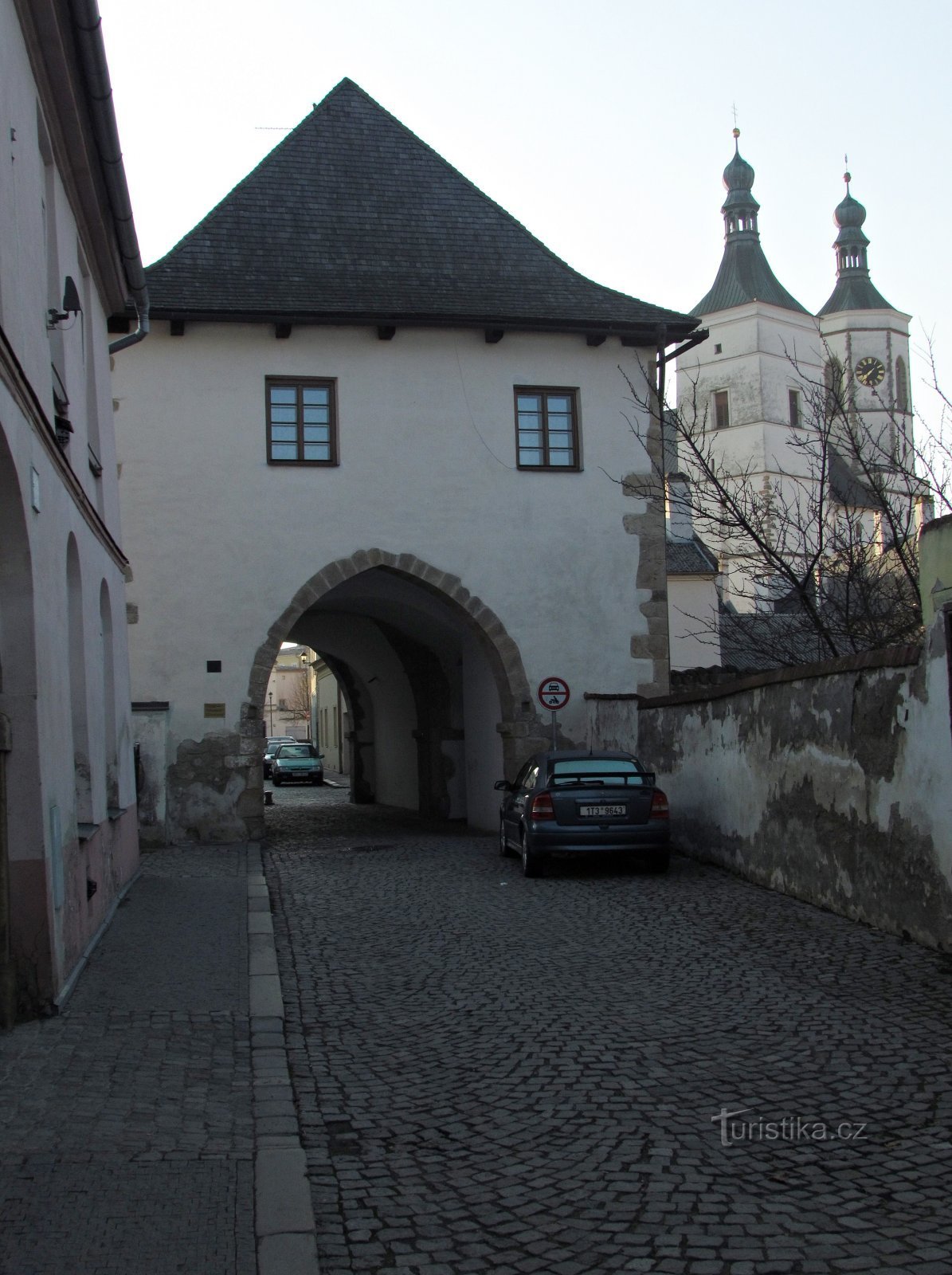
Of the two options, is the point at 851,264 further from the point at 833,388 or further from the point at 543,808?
the point at 543,808

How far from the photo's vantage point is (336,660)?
108 feet

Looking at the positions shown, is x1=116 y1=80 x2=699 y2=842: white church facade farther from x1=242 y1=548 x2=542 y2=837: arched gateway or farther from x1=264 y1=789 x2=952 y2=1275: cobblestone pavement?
x1=264 y1=789 x2=952 y2=1275: cobblestone pavement

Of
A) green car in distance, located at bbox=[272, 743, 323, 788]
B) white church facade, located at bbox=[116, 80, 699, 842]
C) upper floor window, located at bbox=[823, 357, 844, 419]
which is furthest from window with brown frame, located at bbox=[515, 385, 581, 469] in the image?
green car in distance, located at bbox=[272, 743, 323, 788]

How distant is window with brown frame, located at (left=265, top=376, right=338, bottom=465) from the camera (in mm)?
20188

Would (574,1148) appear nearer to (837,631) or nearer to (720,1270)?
(720,1270)

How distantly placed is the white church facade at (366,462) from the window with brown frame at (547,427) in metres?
0.03

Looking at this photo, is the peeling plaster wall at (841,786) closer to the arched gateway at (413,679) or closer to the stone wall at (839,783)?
the stone wall at (839,783)

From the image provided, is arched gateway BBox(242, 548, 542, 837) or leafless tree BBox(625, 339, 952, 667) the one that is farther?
arched gateway BBox(242, 548, 542, 837)

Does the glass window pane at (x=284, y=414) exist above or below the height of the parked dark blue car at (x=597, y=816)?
above

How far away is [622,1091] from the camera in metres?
5.89

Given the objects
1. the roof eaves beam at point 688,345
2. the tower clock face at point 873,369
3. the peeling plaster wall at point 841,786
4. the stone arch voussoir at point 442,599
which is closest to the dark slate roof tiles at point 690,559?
the roof eaves beam at point 688,345

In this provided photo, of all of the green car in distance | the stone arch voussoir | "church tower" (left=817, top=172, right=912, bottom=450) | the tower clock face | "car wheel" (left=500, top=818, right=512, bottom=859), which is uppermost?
"church tower" (left=817, top=172, right=912, bottom=450)

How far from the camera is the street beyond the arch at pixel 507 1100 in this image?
4.22 meters

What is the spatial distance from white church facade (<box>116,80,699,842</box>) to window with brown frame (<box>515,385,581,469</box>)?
3cm
